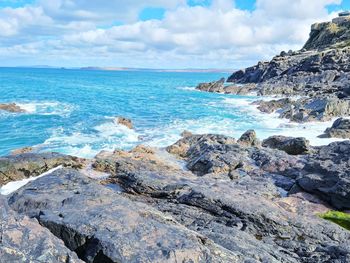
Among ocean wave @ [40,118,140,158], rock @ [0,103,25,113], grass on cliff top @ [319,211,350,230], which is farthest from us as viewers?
rock @ [0,103,25,113]

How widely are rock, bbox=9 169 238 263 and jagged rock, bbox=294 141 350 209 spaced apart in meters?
9.32

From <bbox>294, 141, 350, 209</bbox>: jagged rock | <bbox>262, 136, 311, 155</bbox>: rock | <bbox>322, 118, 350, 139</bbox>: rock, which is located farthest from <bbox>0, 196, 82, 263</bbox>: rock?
<bbox>322, 118, 350, 139</bbox>: rock

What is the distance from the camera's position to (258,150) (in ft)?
76.1

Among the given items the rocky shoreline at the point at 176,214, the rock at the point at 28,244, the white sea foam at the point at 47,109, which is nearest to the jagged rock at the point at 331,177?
Answer: the rocky shoreline at the point at 176,214

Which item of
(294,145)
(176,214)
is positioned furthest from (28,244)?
(294,145)

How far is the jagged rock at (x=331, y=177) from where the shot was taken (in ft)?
50.4

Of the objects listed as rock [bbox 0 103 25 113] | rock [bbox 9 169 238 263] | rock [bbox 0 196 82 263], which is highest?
rock [bbox 0 196 82 263]

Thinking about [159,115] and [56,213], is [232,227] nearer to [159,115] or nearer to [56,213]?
[56,213]

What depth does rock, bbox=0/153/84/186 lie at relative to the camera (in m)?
19.6

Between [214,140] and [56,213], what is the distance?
20.4m

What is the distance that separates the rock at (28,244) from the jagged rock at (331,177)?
11824 mm

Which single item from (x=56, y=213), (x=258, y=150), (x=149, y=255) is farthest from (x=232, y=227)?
(x=258, y=150)

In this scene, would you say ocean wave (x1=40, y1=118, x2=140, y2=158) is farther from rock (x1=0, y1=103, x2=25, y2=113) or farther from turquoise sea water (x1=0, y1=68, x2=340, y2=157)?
rock (x1=0, y1=103, x2=25, y2=113)

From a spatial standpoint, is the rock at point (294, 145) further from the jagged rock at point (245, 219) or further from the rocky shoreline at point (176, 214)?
the jagged rock at point (245, 219)
